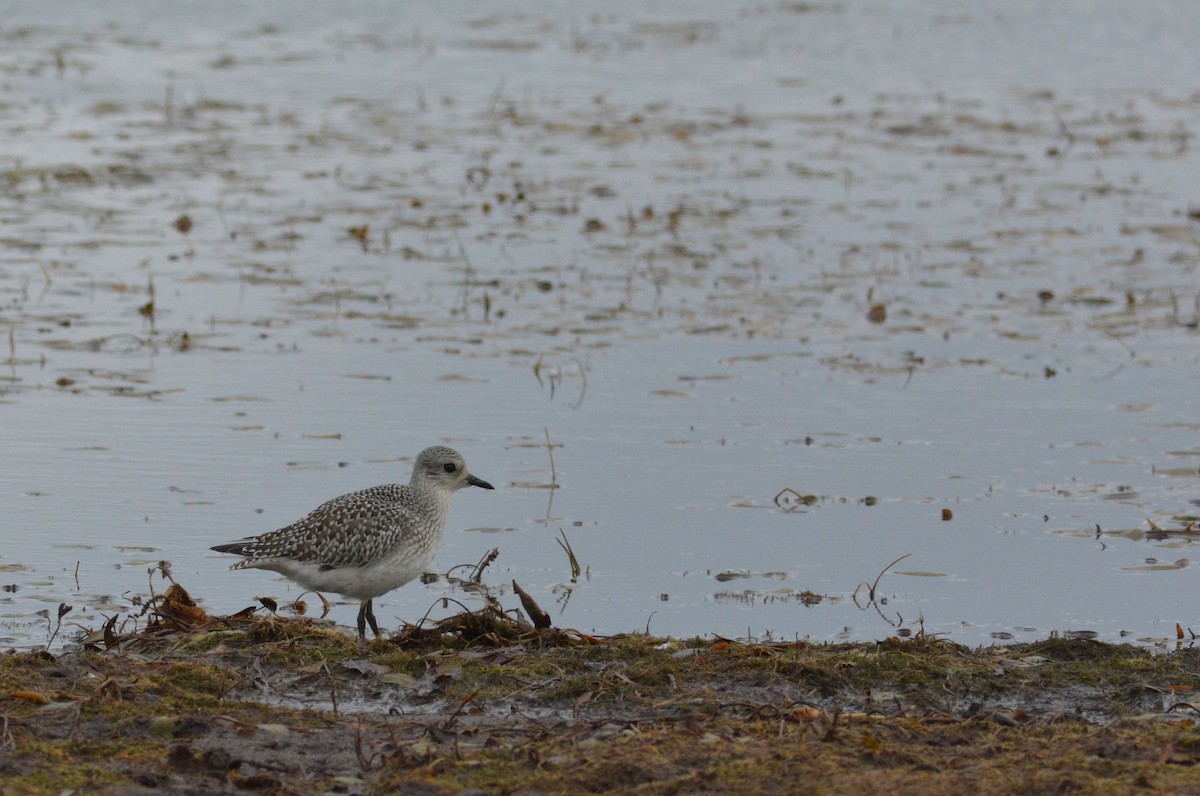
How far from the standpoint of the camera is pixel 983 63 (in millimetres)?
27750

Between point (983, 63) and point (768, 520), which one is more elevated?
point (983, 63)

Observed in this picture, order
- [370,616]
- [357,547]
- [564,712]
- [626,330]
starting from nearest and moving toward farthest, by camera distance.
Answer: [564,712] < [357,547] < [370,616] < [626,330]

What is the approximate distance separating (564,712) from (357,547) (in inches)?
63.1

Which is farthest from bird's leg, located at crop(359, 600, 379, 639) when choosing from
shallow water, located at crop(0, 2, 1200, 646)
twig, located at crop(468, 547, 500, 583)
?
twig, located at crop(468, 547, 500, 583)

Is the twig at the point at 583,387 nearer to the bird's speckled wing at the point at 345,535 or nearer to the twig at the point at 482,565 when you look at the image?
the twig at the point at 482,565

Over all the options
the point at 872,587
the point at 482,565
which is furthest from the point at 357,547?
the point at 872,587

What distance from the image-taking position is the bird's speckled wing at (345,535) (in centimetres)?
820

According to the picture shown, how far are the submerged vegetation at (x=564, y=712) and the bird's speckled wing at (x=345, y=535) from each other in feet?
1.15

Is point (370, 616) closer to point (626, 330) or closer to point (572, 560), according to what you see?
point (572, 560)

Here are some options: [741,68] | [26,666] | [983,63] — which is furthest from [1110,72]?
[26,666]

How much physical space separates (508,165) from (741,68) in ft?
26.0

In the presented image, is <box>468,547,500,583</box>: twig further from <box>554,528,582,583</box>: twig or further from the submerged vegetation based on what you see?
the submerged vegetation

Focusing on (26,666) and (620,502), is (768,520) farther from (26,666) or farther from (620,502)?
(26,666)

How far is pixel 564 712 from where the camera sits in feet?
23.2
